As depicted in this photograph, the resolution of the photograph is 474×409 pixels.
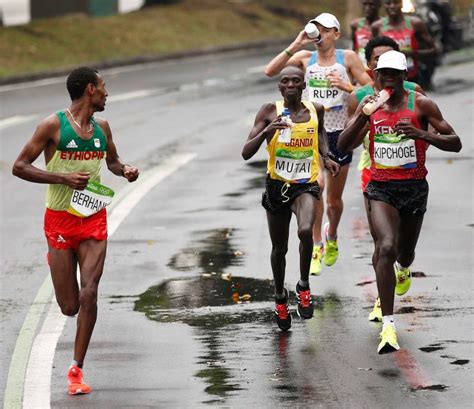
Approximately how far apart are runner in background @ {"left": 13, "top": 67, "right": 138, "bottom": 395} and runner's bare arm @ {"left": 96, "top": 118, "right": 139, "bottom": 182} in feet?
0.53

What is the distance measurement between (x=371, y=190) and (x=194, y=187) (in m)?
7.73

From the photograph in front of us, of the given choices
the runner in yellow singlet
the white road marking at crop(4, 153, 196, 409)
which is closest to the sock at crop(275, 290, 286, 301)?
the runner in yellow singlet

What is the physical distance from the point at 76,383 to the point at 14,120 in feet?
51.4

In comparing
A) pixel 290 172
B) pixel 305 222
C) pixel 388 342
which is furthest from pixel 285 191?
pixel 388 342

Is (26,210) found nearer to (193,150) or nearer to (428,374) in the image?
(193,150)

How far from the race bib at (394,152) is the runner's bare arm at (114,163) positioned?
165 centimetres

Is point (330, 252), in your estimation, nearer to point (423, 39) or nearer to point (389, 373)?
point (389, 373)

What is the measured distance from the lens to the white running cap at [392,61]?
10.4 m

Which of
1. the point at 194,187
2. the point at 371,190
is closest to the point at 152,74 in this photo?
the point at 194,187

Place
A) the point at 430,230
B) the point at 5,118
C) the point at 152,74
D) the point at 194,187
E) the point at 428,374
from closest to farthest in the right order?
the point at 428,374
the point at 430,230
the point at 194,187
the point at 5,118
the point at 152,74

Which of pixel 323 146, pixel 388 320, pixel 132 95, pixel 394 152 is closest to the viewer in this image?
pixel 388 320

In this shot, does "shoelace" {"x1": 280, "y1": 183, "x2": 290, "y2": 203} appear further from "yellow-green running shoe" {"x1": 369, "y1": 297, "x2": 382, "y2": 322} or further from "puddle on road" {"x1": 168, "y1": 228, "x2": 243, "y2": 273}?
"puddle on road" {"x1": 168, "y1": 228, "x2": 243, "y2": 273}

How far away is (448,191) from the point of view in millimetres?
17625

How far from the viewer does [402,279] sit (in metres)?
11.7
